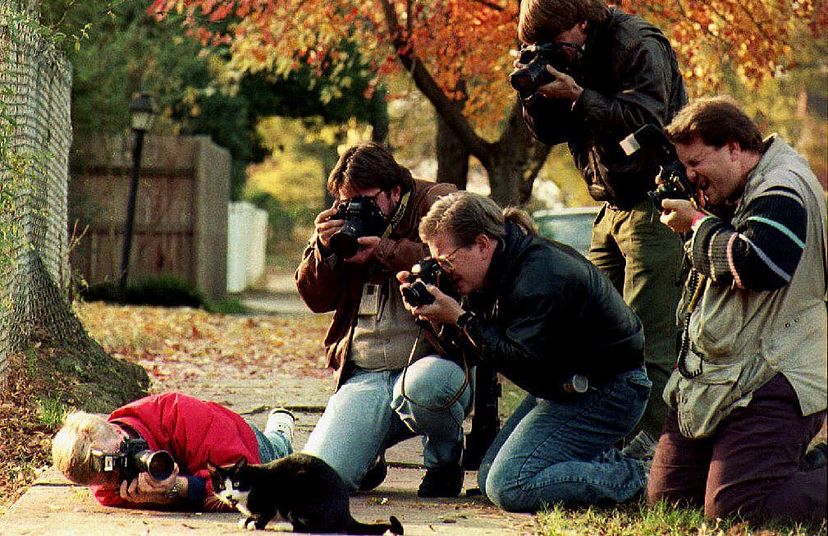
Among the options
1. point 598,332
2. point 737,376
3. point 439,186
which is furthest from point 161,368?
point 737,376

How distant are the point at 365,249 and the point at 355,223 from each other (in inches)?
4.8

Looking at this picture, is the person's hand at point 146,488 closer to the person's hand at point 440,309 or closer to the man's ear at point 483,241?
the person's hand at point 440,309

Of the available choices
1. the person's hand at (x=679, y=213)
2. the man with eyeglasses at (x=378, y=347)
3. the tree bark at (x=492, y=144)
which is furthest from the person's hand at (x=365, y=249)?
the tree bark at (x=492, y=144)

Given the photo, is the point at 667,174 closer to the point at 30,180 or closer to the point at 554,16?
the point at 554,16

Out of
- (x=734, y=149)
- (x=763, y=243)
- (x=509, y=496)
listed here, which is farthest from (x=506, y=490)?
(x=734, y=149)

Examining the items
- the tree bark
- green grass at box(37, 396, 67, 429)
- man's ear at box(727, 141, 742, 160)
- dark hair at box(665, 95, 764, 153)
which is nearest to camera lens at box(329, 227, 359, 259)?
dark hair at box(665, 95, 764, 153)

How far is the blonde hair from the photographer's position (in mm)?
4504

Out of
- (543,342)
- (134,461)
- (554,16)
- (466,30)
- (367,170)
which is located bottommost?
(134,461)

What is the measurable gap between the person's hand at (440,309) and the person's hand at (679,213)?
839 millimetres

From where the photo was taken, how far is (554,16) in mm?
5344

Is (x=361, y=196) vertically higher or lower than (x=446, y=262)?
higher

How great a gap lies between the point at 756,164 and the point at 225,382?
17.8ft

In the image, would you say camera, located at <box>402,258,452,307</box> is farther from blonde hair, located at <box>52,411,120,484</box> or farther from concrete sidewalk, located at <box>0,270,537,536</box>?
blonde hair, located at <box>52,411,120,484</box>

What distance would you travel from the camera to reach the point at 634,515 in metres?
4.60
